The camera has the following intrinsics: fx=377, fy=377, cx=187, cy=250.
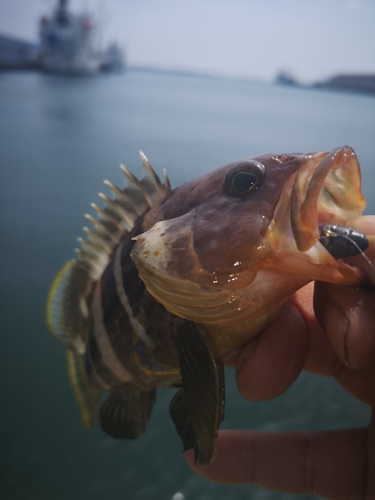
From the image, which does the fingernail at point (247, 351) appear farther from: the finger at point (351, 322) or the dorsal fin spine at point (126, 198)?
the dorsal fin spine at point (126, 198)

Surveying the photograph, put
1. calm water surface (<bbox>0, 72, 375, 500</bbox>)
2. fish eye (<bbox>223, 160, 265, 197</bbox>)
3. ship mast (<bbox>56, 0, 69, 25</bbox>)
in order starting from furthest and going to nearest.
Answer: ship mast (<bbox>56, 0, 69, 25</bbox>)
calm water surface (<bbox>0, 72, 375, 500</bbox>)
fish eye (<bbox>223, 160, 265, 197</bbox>)

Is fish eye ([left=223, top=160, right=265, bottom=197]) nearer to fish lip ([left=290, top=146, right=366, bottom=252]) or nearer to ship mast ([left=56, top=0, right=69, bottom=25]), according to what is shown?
fish lip ([left=290, top=146, right=366, bottom=252])

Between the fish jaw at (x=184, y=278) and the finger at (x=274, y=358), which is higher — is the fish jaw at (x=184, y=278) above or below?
above

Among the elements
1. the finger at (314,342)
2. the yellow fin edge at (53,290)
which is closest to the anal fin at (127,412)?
the yellow fin edge at (53,290)

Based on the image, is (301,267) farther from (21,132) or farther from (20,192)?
(21,132)

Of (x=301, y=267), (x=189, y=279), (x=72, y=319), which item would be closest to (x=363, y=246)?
(x=301, y=267)

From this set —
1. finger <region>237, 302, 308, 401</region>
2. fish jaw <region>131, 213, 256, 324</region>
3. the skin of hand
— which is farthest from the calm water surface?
fish jaw <region>131, 213, 256, 324</region>
